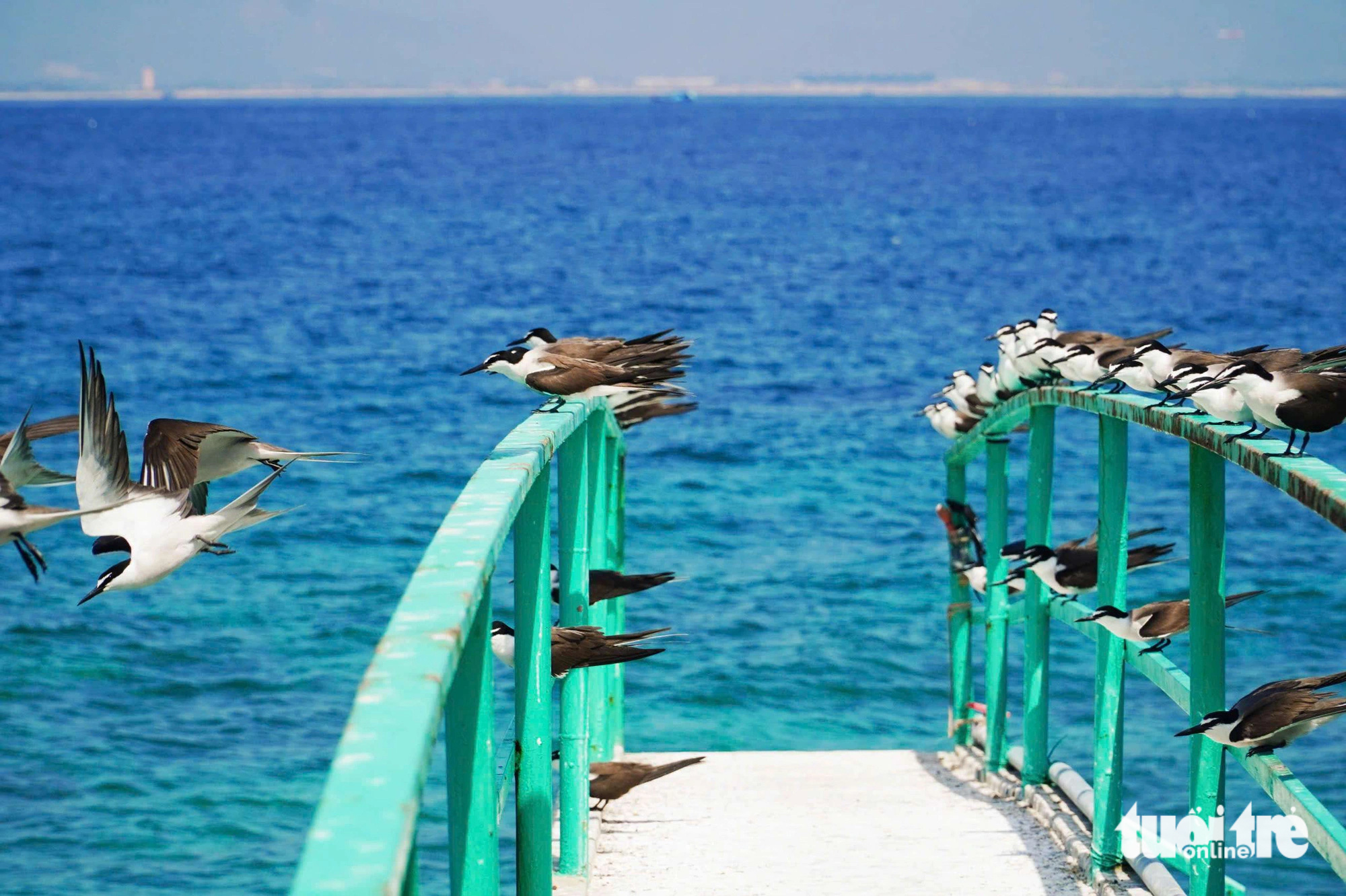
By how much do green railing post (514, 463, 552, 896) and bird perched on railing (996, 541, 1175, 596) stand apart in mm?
2700

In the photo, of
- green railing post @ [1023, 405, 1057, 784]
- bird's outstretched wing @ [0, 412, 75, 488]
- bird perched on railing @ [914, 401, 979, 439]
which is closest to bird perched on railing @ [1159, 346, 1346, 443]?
green railing post @ [1023, 405, 1057, 784]

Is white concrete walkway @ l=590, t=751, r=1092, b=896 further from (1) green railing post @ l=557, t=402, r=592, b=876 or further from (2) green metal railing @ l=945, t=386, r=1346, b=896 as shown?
(2) green metal railing @ l=945, t=386, r=1346, b=896

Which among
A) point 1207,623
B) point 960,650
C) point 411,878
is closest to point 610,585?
point 1207,623

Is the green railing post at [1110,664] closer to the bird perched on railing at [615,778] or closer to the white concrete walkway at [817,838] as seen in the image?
the white concrete walkway at [817,838]

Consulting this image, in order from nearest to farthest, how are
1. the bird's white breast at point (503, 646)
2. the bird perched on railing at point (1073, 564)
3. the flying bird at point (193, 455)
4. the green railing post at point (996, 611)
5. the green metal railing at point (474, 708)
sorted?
the green metal railing at point (474, 708)
the flying bird at point (193, 455)
the bird's white breast at point (503, 646)
the bird perched on railing at point (1073, 564)
the green railing post at point (996, 611)

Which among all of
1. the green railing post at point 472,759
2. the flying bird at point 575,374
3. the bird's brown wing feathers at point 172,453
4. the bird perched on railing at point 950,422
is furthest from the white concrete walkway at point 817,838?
the bird perched on railing at point 950,422

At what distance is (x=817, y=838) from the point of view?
5.59 m

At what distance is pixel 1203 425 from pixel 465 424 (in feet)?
58.7

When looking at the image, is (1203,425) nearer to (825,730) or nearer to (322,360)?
(825,730)

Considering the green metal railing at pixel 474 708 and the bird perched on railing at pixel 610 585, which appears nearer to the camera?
the green metal railing at pixel 474 708

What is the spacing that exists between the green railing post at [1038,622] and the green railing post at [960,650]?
62.1 inches

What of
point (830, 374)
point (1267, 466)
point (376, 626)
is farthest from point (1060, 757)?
point (830, 374)

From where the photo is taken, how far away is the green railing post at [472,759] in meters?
2.49

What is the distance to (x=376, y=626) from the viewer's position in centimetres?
1355
